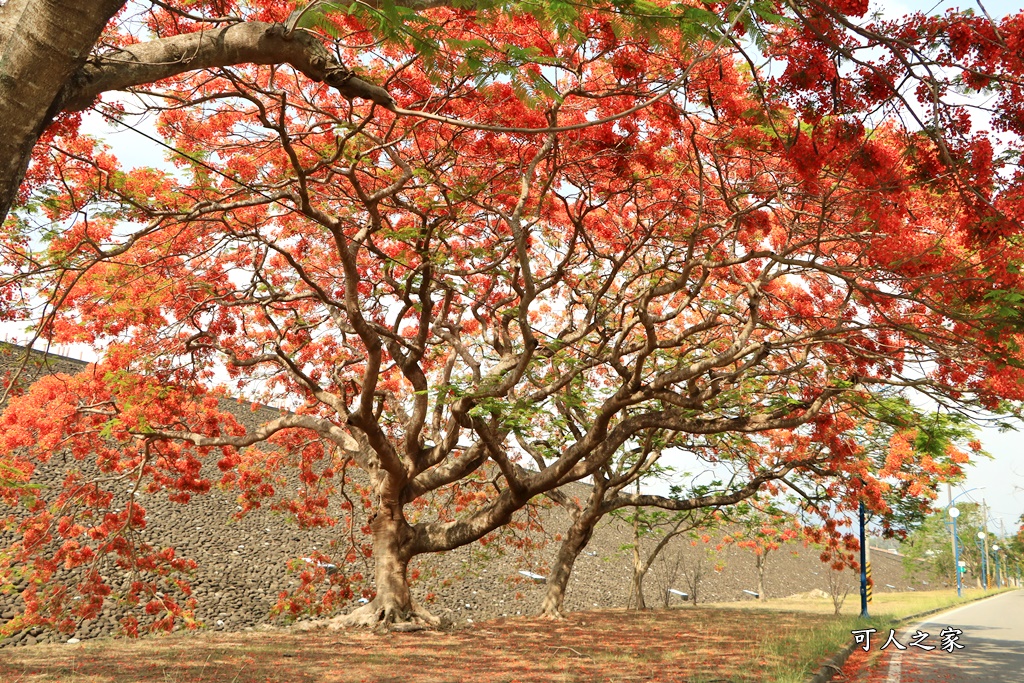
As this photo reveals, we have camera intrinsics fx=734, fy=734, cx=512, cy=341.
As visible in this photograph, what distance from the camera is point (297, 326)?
11406 mm

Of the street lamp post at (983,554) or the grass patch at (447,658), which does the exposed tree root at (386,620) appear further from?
the street lamp post at (983,554)

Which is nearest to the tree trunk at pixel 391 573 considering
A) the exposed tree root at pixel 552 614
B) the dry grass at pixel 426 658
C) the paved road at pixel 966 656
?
the dry grass at pixel 426 658

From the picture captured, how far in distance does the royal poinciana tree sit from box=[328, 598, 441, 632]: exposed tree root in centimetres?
7

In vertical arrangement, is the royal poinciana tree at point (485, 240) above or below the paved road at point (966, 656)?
above

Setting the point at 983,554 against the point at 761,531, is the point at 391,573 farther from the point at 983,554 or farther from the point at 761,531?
the point at 983,554

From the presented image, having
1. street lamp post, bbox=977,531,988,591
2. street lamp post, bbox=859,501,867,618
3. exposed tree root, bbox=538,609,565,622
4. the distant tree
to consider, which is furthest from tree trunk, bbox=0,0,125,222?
street lamp post, bbox=977,531,988,591

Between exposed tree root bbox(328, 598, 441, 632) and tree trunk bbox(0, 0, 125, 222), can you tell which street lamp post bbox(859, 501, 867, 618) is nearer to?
exposed tree root bbox(328, 598, 441, 632)

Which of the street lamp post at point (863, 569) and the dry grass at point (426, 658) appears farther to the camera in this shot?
the street lamp post at point (863, 569)

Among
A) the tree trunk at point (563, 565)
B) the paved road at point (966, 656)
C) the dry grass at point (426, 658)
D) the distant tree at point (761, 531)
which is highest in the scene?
the distant tree at point (761, 531)

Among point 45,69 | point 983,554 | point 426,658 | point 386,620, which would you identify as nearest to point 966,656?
point 426,658

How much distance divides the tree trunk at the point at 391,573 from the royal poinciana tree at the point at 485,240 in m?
0.05

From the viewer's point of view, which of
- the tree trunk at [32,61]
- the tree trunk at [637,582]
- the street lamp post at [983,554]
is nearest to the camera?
the tree trunk at [32,61]

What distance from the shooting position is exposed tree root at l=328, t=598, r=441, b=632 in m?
10.5

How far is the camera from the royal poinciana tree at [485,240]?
517cm
